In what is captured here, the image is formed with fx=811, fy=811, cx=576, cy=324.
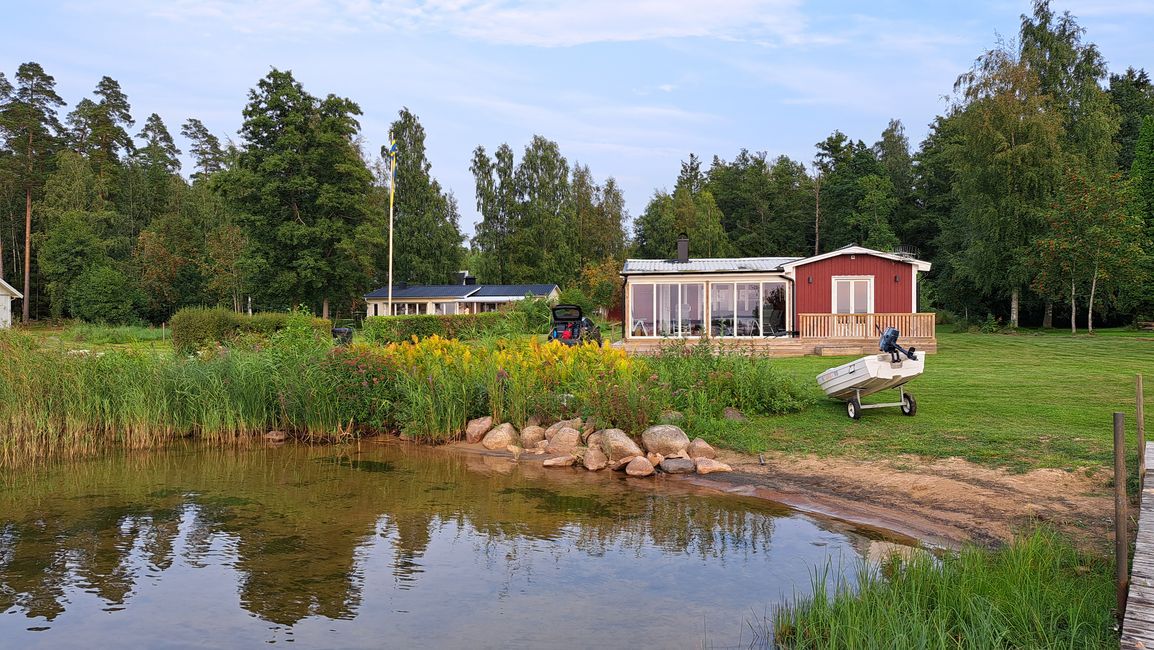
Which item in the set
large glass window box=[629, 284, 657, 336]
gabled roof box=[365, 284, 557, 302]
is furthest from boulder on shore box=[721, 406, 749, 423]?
gabled roof box=[365, 284, 557, 302]

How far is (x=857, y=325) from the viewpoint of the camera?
23.0 m

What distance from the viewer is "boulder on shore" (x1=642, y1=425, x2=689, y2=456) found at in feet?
36.1

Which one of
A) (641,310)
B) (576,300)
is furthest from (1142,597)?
(576,300)

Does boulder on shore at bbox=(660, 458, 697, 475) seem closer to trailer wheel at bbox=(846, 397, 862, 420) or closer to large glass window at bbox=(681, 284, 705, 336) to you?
trailer wheel at bbox=(846, 397, 862, 420)

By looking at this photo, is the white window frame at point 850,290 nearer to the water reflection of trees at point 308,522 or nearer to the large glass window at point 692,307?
the large glass window at point 692,307

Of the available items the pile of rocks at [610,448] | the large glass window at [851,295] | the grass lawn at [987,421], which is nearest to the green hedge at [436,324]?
the large glass window at [851,295]

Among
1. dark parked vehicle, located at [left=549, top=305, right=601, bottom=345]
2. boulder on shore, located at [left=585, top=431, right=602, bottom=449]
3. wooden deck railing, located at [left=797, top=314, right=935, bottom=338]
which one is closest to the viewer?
boulder on shore, located at [left=585, top=431, right=602, bottom=449]

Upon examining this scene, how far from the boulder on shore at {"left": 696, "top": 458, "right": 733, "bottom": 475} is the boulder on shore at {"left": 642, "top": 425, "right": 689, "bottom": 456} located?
1.64 ft

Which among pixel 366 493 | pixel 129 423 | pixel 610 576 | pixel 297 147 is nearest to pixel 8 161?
pixel 297 147

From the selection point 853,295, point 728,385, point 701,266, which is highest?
point 701,266

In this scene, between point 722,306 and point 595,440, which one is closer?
point 595,440

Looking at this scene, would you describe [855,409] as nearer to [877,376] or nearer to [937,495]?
[877,376]

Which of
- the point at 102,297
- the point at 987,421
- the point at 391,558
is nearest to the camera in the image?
the point at 391,558

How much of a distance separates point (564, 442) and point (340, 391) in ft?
13.3
